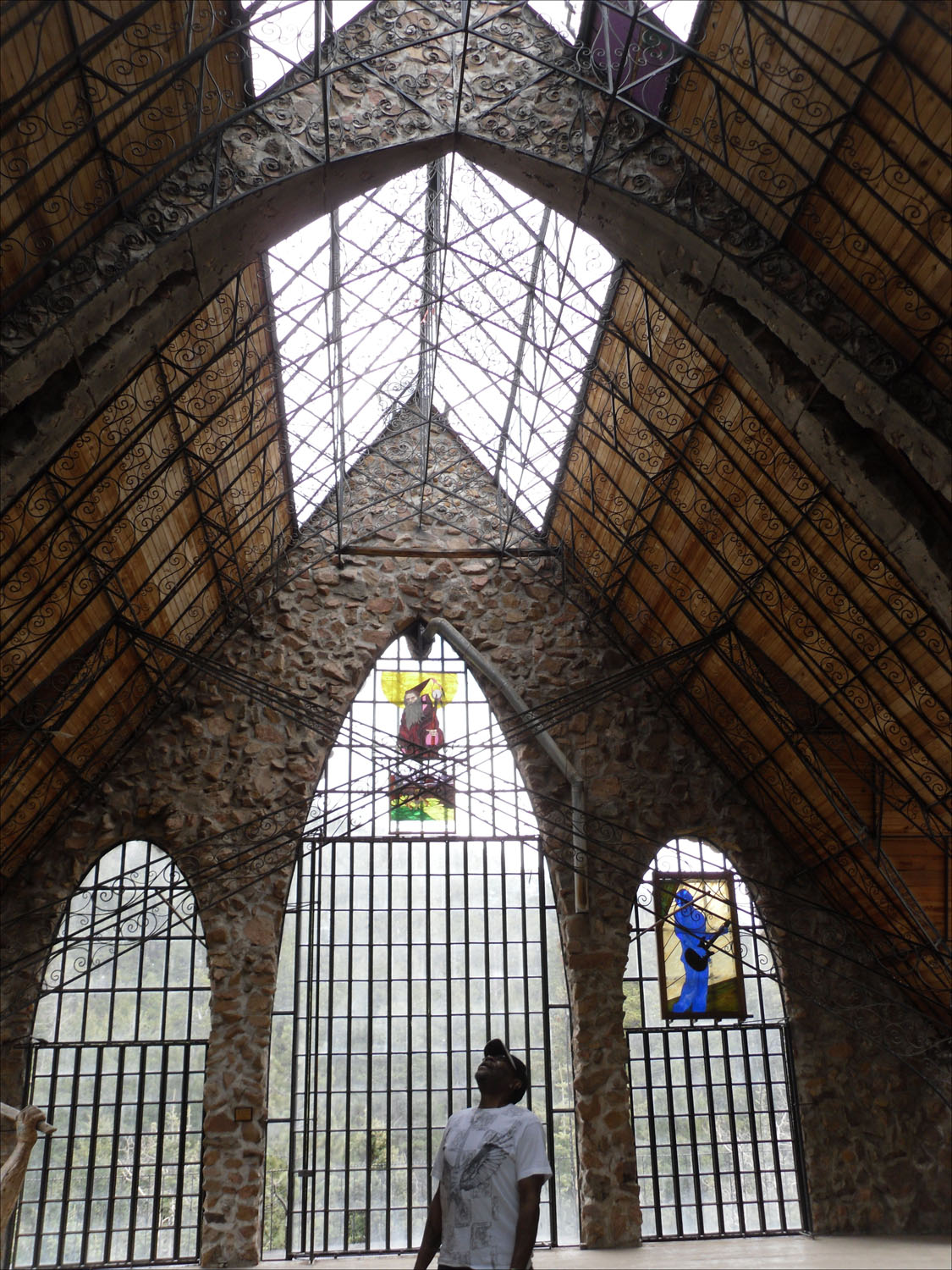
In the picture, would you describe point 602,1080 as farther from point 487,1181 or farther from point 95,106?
point 95,106

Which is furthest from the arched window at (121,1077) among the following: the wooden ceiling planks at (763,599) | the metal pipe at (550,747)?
the wooden ceiling planks at (763,599)

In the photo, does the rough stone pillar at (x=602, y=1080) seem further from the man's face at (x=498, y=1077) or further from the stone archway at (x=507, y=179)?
the man's face at (x=498, y=1077)

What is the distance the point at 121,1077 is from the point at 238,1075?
148cm

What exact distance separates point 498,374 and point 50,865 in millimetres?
7977

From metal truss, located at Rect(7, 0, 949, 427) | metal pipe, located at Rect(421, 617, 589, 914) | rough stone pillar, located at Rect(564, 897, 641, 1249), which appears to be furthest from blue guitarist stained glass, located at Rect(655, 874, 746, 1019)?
metal truss, located at Rect(7, 0, 949, 427)

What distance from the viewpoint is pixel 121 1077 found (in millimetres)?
13258

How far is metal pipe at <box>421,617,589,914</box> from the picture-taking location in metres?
14.1

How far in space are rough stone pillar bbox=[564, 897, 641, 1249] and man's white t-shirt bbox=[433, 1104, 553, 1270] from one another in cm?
938

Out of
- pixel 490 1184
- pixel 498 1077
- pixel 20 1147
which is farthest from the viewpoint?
pixel 20 1147

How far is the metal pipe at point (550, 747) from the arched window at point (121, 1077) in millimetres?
4658

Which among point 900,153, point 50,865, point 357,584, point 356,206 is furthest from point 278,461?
point 900,153

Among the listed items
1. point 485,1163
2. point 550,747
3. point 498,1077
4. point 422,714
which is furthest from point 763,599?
point 485,1163

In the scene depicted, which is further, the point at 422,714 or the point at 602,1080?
the point at 422,714

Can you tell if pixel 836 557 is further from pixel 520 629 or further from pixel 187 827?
pixel 187 827
